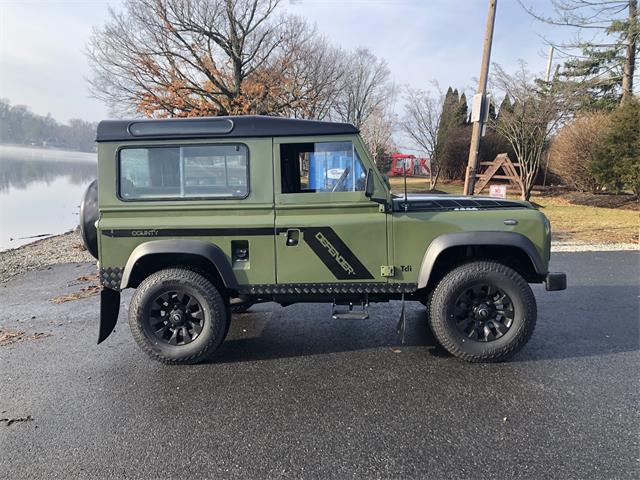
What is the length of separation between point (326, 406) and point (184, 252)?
1.71m

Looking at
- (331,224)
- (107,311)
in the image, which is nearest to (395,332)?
(331,224)

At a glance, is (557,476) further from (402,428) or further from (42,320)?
(42,320)

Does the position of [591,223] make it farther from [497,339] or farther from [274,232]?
[274,232]

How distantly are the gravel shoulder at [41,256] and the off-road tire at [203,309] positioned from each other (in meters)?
4.73

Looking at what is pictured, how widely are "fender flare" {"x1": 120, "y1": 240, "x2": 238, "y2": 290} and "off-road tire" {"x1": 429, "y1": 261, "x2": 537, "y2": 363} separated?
186 cm

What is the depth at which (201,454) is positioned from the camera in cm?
256

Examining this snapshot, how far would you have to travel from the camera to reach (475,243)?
11.7 feet

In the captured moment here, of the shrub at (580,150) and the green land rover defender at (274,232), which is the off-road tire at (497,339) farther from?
the shrub at (580,150)

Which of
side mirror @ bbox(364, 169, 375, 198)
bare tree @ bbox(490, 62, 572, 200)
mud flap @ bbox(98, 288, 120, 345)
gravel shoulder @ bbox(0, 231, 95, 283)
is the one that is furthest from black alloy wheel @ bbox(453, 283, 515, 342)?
bare tree @ bbox(490, 62, 572, 200)

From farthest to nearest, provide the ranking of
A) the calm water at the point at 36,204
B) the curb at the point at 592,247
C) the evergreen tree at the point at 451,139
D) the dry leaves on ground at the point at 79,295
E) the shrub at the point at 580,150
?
1. the evergreen tree at the point at 451,139
2. the shrub at the point at 580,150
3. the calm water at the point at 36,204
4. the curb at the point at 592,247
5. the dry leaves on ground at the point at 79,295

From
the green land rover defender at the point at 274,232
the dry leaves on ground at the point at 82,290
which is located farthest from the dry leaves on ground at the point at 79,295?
the green land rover defender at the point at 274,232

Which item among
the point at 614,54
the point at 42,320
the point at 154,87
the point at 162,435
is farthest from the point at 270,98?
the point at 614,54

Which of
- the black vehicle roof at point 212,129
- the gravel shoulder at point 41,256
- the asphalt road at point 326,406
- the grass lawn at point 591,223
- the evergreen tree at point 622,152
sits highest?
the evergreen tree at point 622,152

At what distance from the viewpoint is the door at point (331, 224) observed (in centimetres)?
367
